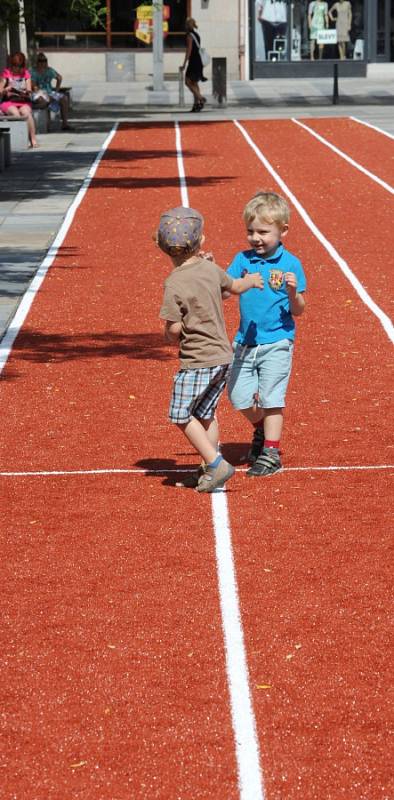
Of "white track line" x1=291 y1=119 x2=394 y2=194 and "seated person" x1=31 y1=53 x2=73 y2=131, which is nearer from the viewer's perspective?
"white track line" x1=291 y1=119 x2=394 y2=194

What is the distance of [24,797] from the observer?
494cm

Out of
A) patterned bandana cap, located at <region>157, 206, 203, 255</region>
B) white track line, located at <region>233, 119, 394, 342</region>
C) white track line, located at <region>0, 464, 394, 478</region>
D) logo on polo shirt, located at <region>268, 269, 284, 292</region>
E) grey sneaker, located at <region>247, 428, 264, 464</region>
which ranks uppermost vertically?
patterned bandana cap, located at <region>157, 206, 203, 255</region>

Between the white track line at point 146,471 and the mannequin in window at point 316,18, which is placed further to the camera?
the mannequin in window at point 316,18

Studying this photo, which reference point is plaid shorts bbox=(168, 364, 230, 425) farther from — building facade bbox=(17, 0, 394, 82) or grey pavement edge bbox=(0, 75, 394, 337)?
building facade bbox=(17, 0, 394, 82)

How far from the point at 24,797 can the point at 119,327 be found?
333 inches

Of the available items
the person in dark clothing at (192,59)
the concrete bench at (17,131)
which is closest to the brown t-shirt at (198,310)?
the concrete bench at (17,131)

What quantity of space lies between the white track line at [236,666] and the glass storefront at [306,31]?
158 feet

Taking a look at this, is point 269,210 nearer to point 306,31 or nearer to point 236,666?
point 236,666

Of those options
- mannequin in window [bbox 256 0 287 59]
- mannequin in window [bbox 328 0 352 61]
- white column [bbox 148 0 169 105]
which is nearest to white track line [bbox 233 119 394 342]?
white column [bbox 148 0 169 105]

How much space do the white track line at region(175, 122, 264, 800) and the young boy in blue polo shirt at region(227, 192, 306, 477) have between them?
19.9 inches

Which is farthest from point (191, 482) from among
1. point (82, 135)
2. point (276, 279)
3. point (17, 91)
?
point (82, 135)

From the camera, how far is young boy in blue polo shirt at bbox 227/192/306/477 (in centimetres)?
805

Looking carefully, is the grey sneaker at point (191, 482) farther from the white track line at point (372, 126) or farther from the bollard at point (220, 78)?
the bollard at point (220, 78)

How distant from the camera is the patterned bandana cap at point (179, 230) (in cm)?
754
